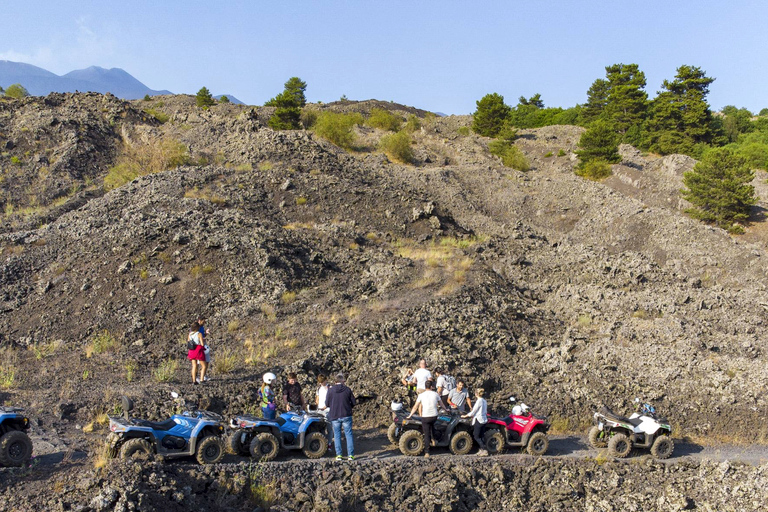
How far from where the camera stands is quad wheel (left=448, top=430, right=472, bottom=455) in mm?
9633

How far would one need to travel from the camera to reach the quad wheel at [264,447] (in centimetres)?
855

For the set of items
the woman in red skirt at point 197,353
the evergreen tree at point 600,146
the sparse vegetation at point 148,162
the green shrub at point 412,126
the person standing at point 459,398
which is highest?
the green shrub at point 412,126

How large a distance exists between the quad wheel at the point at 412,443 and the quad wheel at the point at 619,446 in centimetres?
361

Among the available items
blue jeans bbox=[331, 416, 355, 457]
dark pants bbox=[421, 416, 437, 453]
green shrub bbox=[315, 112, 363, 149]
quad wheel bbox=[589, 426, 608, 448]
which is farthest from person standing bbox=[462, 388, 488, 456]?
green shrub bbox=[315, 112, 363, 149]

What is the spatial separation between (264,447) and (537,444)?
16.1 ft

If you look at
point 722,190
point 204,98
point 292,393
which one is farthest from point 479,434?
point 204,98

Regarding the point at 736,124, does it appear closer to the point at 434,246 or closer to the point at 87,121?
the point at 434,246

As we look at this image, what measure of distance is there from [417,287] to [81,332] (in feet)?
32.1

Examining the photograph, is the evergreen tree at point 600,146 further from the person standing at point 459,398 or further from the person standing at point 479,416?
the person standing at point 479,416

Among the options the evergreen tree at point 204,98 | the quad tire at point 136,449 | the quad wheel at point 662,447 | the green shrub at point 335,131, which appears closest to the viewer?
the quad tire at point 136,449

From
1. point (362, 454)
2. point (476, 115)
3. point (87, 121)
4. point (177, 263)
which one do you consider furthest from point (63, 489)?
point (476, 115)

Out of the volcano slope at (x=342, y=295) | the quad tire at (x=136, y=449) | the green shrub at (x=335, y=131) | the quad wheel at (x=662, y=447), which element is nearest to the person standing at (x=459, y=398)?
the volcano slope at (x=342, y=295)

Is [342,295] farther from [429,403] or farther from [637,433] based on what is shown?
[637,433]

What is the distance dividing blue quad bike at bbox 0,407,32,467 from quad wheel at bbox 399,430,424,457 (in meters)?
5.54
